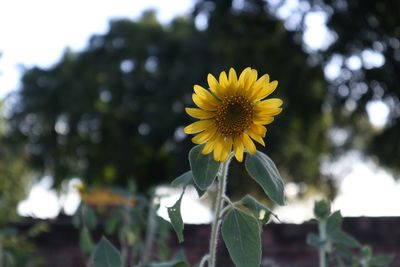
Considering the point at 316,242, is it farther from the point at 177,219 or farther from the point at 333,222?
the point at 177,219

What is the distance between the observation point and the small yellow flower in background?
1470 mm

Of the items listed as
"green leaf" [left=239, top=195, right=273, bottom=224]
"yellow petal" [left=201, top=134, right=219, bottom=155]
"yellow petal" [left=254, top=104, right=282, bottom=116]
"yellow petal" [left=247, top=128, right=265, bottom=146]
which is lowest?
"green leaf" [left=239, top=195, right=273, bottom=224]

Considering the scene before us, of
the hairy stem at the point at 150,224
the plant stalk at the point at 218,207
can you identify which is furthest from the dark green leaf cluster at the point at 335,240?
the hairy stem at the point at 150,224

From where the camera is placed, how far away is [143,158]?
17906 millimetres

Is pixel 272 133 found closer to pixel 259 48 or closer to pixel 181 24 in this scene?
pixel 259 48

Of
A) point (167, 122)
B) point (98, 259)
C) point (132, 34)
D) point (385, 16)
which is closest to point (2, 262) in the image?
point (98, 259)

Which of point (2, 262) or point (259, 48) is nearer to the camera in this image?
point (2, 262)

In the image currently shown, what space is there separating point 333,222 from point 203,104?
719 mm

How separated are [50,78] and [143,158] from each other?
3589 millimetres

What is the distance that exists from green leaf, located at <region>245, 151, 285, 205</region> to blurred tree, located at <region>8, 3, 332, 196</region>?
39.4 feet

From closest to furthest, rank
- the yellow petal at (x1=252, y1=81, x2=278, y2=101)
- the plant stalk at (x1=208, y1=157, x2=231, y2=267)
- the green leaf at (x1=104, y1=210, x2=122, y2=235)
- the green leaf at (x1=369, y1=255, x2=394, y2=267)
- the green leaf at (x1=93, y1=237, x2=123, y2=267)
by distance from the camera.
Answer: the yellow petal at (x1=252, y1=81, x2=278, y2=101), the plant stalk at (x1=208, y1=157, x2=231, y2=267), the green leaf at (x1=93, y1=237, x2=123, y2=267), the green leaf at (x1=369, y1=255, x2=394, y2=267), the green leaf at (x1=104, y1=210, x2=122, y2=235)

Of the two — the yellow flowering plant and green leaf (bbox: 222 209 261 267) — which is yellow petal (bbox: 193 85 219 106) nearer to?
the yellow flowering plant

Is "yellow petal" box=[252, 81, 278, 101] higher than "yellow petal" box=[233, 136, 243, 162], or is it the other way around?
"yellow petal" box=[252, 81, 278, 101]

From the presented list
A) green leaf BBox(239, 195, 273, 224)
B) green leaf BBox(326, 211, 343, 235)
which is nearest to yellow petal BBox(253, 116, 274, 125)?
green leaf BBox(239, 195, 273, 224)
